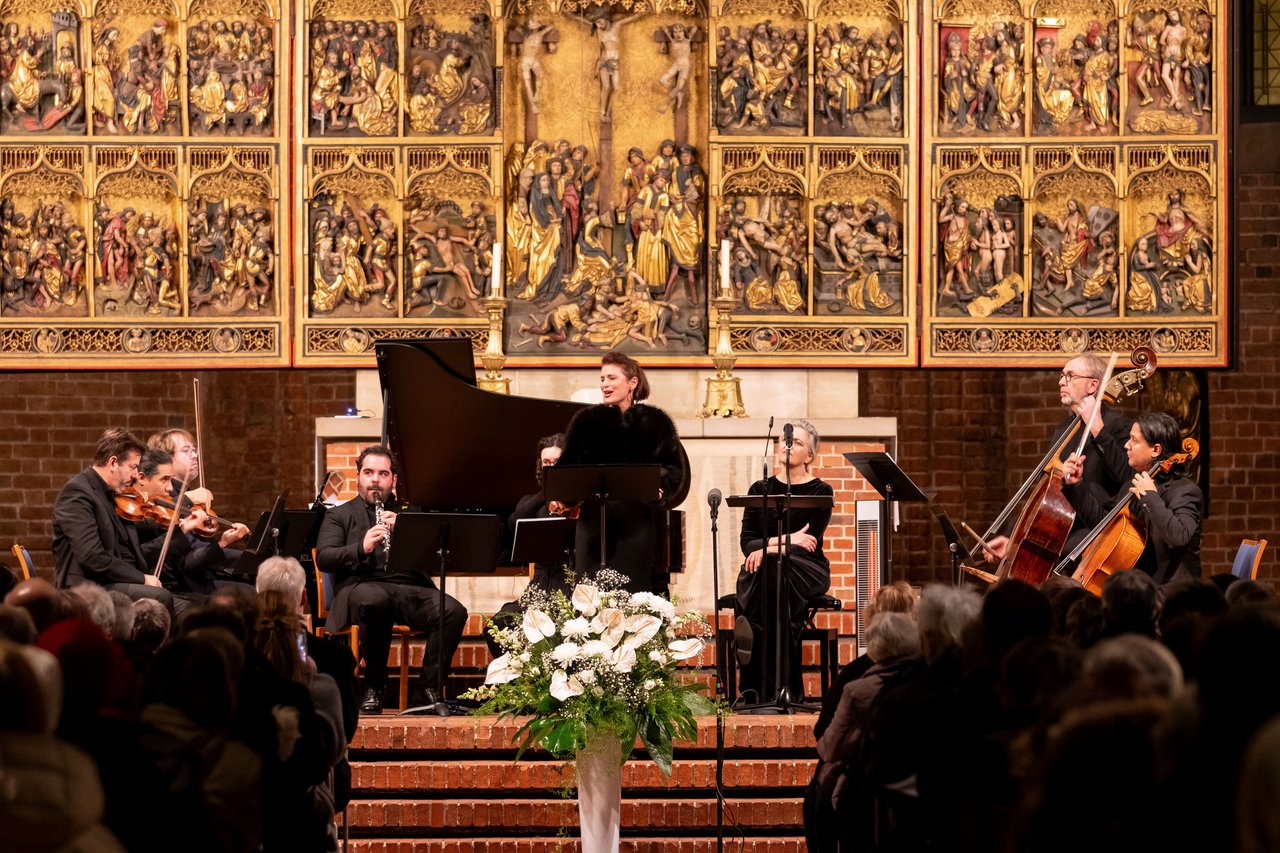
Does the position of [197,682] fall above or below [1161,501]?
below

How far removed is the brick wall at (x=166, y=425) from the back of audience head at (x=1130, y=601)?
8.28 metres

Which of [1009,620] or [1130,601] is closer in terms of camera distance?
[1009,620]

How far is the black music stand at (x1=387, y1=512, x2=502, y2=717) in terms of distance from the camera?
6.87m

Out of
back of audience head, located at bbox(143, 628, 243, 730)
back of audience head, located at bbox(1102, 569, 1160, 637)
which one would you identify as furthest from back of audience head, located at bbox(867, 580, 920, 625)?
back of audience head, located at bbox(143, 628, 243, 730)

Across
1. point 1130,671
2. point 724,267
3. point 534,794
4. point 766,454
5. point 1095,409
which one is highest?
point 724,267

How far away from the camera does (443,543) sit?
6887 millimetres

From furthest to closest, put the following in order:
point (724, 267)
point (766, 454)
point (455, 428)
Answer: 1. point (724, 267)
2. point (766, 454)
3. point (455, 428)

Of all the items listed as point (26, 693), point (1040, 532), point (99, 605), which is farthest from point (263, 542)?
point (26, 693)

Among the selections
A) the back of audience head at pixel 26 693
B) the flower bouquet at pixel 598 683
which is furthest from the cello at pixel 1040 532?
the back of audience head at pixel 26 693

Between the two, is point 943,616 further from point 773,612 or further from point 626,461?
point 773,612

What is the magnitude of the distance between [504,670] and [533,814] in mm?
1079

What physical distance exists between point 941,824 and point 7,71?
862 centimetres

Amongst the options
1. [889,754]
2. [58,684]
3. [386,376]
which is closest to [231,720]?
[58,684]

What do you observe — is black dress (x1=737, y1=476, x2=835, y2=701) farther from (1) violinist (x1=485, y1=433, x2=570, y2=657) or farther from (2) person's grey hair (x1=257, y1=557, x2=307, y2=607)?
(2) person's grey hair (x1=257, y1=557, x2=307, y2=607)
